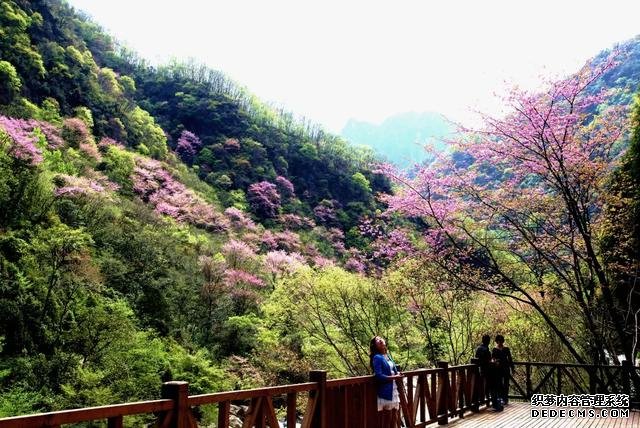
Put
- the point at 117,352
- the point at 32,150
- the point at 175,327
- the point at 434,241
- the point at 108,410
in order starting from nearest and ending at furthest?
the point at 108,410 → the point at 434,241 → the point at 117,352 → the point at 175,327 → the point at 32,150

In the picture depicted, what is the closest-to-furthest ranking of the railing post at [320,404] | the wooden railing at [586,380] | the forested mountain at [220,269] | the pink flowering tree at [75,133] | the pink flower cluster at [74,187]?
the railing post at [320,404] → the wooden railing at [586,380] → the forested mountain at [220,269] → the pink flower cluster at [74,187] → the pink flowering tree at [75,133]

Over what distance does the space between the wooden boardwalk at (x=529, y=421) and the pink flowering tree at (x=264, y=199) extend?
3336cm

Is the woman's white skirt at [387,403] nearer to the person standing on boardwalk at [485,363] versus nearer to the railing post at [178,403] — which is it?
the railing post at [178,403]

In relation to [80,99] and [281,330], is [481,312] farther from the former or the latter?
[80,99]

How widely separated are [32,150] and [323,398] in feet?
61.6

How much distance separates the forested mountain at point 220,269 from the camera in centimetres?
1039

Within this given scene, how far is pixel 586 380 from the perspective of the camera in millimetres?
13781

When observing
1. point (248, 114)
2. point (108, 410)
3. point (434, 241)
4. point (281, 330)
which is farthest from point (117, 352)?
point (248, 114)

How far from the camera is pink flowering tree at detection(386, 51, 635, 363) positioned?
8.80 m

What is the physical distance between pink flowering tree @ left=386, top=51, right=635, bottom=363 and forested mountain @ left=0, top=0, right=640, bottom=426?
7 cm

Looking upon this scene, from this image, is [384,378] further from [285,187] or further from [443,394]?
[285,187]

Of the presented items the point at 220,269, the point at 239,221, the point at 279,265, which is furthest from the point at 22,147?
the point at 239,221

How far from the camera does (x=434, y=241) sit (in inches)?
424

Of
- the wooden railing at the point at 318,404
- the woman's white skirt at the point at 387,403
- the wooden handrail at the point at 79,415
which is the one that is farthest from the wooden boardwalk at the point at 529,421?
the wooden handrail at the point at 79,415
